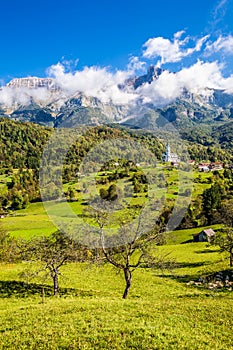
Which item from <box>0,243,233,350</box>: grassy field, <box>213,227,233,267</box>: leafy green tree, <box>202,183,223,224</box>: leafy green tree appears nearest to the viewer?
<box>0,243,233,350</box>: grassy field

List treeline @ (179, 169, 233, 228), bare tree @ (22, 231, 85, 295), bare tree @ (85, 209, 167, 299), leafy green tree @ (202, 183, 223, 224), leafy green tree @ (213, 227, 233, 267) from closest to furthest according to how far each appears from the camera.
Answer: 1. bare tree @ (85, 209, 167, 299)
2. bare tree @ (22, 231, 85, 295)
3. leafy green tree @ (213, 227, 233, 267)
4. treeline @ (179, 169, 233, 228)
5. leafy green tree @ (202, 183, 223, 224)

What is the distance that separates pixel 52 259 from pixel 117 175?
402ft

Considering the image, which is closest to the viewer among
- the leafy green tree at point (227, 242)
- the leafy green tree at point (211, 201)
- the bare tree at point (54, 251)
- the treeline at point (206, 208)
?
the bare tree at point (54, 251)

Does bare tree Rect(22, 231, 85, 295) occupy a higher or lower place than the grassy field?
higher

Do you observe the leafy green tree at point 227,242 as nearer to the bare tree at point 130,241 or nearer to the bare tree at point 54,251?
the bare tree at point 130,241

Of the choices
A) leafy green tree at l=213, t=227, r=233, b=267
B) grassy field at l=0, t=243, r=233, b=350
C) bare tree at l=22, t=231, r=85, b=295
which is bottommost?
leafy green tree at l=213, t=227, r=233, b=267

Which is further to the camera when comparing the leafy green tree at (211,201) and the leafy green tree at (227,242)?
the leafy green tree at (211,201)

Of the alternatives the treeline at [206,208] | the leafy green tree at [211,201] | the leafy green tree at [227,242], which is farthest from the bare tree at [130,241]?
the leafy green tree at [211,201]

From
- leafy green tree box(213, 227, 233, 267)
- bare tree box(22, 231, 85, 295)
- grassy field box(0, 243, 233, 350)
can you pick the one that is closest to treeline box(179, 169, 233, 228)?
leafy green tree box(213, 227, 233, 267)

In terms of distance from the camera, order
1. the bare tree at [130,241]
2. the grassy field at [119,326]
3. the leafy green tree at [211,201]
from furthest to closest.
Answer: the leafy green tree at [211,201] < the bare tree at [130,241] < the grassy field at [119,326]

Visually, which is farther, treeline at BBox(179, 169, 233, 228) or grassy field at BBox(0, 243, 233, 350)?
treeline at BBox(179, 169, 233, 228)

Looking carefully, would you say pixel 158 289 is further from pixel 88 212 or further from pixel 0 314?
pixel 0 314

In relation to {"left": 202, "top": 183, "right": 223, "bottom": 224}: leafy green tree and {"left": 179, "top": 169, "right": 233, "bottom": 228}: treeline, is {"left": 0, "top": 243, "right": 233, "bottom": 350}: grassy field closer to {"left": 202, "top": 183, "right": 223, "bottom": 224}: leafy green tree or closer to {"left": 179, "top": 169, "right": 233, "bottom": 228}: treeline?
{"left": 179, "top": 169, "right": 233, "bottom": 228}: treeline

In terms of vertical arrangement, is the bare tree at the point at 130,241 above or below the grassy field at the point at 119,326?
above
